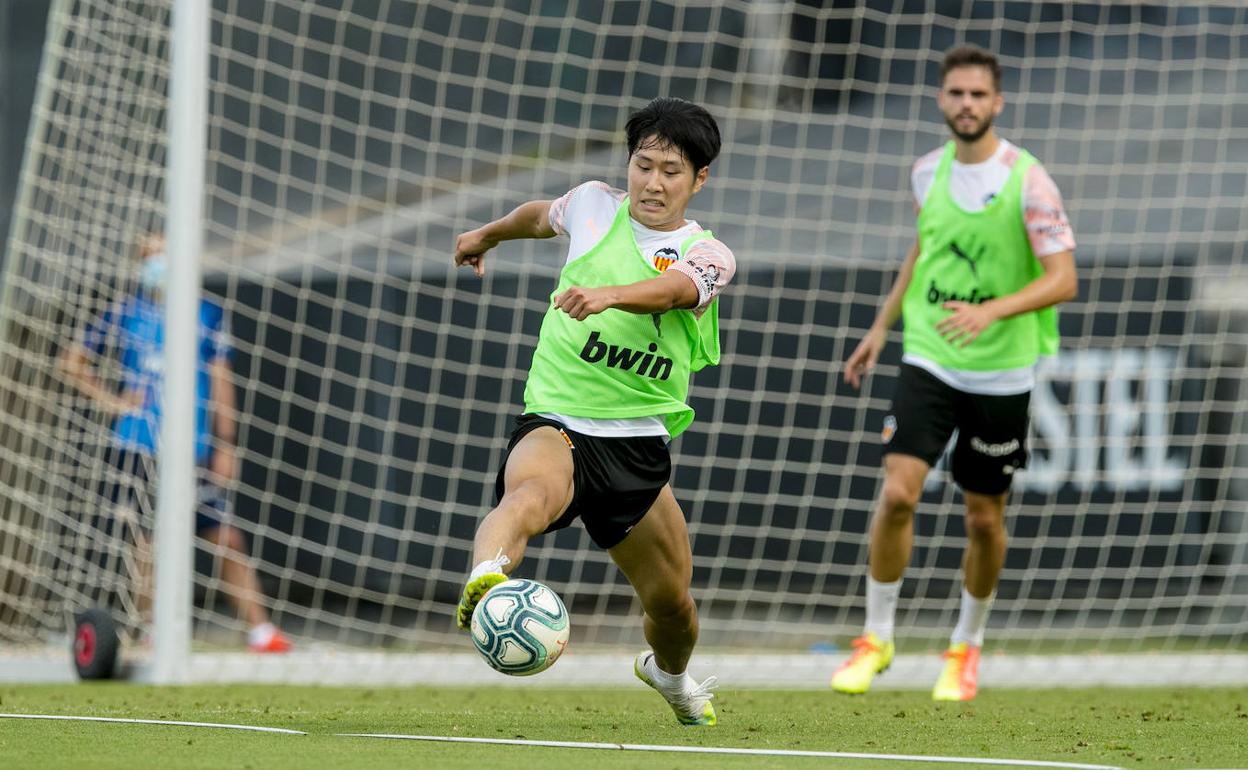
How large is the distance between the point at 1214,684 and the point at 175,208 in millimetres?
5006

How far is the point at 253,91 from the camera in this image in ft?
32.6

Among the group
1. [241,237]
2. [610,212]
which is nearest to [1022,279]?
[610,212]

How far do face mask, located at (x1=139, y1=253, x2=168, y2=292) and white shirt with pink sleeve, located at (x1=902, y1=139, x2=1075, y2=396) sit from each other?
3.70m

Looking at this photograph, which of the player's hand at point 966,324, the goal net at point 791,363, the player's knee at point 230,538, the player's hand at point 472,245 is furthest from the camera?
the goal net at point 791,363

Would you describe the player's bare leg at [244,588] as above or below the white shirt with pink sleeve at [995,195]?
below

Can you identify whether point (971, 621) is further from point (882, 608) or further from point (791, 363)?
point (791, 363)

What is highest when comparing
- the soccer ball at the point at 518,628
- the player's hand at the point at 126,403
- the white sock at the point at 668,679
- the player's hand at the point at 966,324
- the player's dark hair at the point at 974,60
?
the player's dark hair at the point at 974,60

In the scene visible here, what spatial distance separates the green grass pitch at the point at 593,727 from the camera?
394 cm

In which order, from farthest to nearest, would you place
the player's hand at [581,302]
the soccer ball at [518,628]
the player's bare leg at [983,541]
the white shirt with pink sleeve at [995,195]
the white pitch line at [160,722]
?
1. the player's bare leg at [983,541]
2. the white shirt with pink sleeve at [995,195]
3. the white pitch line at [160,722]
4. the player's hand at [581,302]
5. the soccer ball at [518,628]

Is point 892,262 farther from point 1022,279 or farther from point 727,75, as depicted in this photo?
point 1022,279

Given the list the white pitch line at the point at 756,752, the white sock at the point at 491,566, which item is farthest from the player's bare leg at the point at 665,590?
the white sock at the point at 491,566

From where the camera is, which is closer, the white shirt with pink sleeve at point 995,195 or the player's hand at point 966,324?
the player's hand at point 966,324

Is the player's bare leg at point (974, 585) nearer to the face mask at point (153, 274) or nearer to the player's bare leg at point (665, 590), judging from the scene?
the player's bare leg at point (665, 590)

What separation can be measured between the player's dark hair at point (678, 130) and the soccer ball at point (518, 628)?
1385mm
